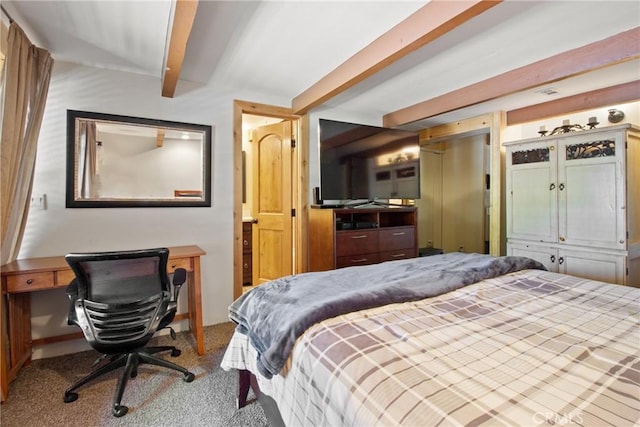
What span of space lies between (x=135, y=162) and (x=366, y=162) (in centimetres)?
233

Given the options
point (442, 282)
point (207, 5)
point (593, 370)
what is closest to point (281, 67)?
point (207, 5)

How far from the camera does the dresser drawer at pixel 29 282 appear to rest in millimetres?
1849

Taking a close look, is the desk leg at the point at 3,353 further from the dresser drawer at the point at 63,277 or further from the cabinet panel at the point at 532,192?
the cabinet panel at the point at 532,192

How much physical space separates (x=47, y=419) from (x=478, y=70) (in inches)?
153

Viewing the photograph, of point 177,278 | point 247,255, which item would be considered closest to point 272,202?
point 247,255

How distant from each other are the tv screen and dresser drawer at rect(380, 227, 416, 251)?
1.41 feet

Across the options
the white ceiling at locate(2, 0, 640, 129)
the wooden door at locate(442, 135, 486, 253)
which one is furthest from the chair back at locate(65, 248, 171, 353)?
the wooden door at locate(442, 135, 486, 253)

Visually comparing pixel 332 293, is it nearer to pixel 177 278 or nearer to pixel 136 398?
pixel 177 278

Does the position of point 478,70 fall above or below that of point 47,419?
above

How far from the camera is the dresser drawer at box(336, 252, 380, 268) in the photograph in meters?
3.11

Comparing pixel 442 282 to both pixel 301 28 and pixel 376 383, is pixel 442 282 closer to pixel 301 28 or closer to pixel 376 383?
pixel 376 383

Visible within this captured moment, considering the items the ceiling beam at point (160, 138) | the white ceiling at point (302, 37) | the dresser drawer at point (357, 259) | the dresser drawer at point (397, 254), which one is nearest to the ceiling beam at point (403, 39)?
the white ceiling at point (302, 37)

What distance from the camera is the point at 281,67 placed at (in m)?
2.54

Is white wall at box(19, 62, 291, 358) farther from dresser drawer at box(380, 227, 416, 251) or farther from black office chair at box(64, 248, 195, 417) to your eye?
dresser drawer at box(380, 227, 416, 251)
